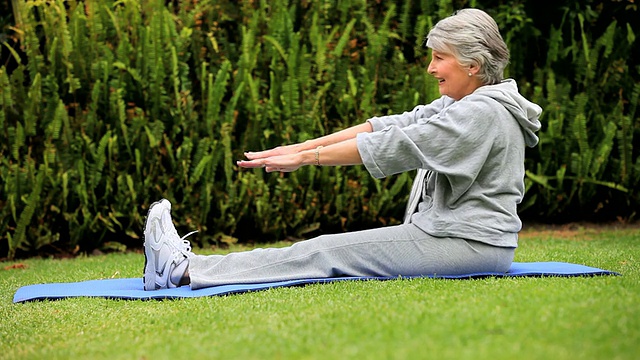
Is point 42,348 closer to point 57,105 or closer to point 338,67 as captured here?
point 57,105

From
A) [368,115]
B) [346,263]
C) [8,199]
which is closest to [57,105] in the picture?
[8,199]

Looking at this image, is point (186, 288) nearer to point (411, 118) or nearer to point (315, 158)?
point (315, 158)

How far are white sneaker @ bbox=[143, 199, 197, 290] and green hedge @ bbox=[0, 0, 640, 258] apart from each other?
2.16 metres

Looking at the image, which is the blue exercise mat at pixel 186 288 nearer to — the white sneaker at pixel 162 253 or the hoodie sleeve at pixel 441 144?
the white sneaker at pixel 162 253

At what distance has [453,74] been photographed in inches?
164

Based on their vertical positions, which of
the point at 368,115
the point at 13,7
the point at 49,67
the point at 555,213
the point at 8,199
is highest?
the point at 13,7

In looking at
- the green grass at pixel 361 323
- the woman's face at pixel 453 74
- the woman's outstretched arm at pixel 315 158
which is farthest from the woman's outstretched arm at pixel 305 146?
the green grass at pixel 361 323

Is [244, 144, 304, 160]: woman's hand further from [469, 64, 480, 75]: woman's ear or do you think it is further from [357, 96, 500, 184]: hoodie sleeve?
[469, 64, 480, 75]: woman's ear

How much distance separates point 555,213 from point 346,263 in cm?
374

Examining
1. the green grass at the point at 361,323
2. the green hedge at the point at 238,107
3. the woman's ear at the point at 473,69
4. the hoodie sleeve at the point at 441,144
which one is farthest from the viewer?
the green hedge at the point at 238,107

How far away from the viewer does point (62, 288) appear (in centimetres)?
441

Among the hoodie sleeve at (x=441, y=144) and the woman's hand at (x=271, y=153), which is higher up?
the hoodie sleeve at (x=441, y=144)

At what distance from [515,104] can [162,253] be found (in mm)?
1894

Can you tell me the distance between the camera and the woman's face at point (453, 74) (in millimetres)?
4133
